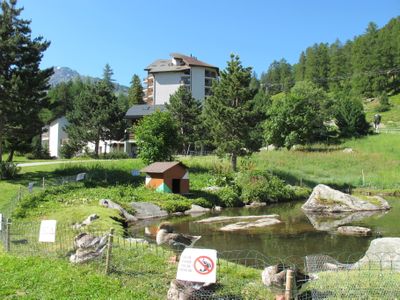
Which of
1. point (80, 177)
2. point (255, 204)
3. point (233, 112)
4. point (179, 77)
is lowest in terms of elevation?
point (255, 204)

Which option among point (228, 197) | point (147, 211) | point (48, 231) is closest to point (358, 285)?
point (48, 231)

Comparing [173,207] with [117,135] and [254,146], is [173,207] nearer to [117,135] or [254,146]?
[254,146]

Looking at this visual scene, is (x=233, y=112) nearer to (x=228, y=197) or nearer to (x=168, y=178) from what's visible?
(x=228, y=197)

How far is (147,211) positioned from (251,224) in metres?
8.12

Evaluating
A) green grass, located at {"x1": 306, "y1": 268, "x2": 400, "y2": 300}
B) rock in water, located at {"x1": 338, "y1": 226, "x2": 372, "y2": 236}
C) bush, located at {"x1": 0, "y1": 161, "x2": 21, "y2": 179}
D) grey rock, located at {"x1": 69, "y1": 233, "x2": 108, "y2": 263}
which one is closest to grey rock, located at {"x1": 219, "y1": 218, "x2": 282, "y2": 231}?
rock in water, located at {"x1": 338, "y1": 226, "x2": 372, "y2": 236}

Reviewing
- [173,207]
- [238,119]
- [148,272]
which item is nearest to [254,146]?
[238,119]

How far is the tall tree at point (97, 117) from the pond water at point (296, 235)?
35262mm

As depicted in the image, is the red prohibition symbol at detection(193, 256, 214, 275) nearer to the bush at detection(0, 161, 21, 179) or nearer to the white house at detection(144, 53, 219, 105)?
the bush at detection(0, 161, 21, 179)

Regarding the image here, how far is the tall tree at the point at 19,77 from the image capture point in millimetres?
35812

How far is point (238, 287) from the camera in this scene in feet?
35.2

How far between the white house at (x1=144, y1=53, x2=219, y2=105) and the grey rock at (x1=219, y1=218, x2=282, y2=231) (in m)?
73.9

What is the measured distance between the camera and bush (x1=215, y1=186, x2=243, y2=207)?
39.0m

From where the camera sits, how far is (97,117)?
64.3m

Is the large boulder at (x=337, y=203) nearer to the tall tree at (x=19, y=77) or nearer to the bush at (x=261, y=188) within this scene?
the bush at (x=261, y=188)
